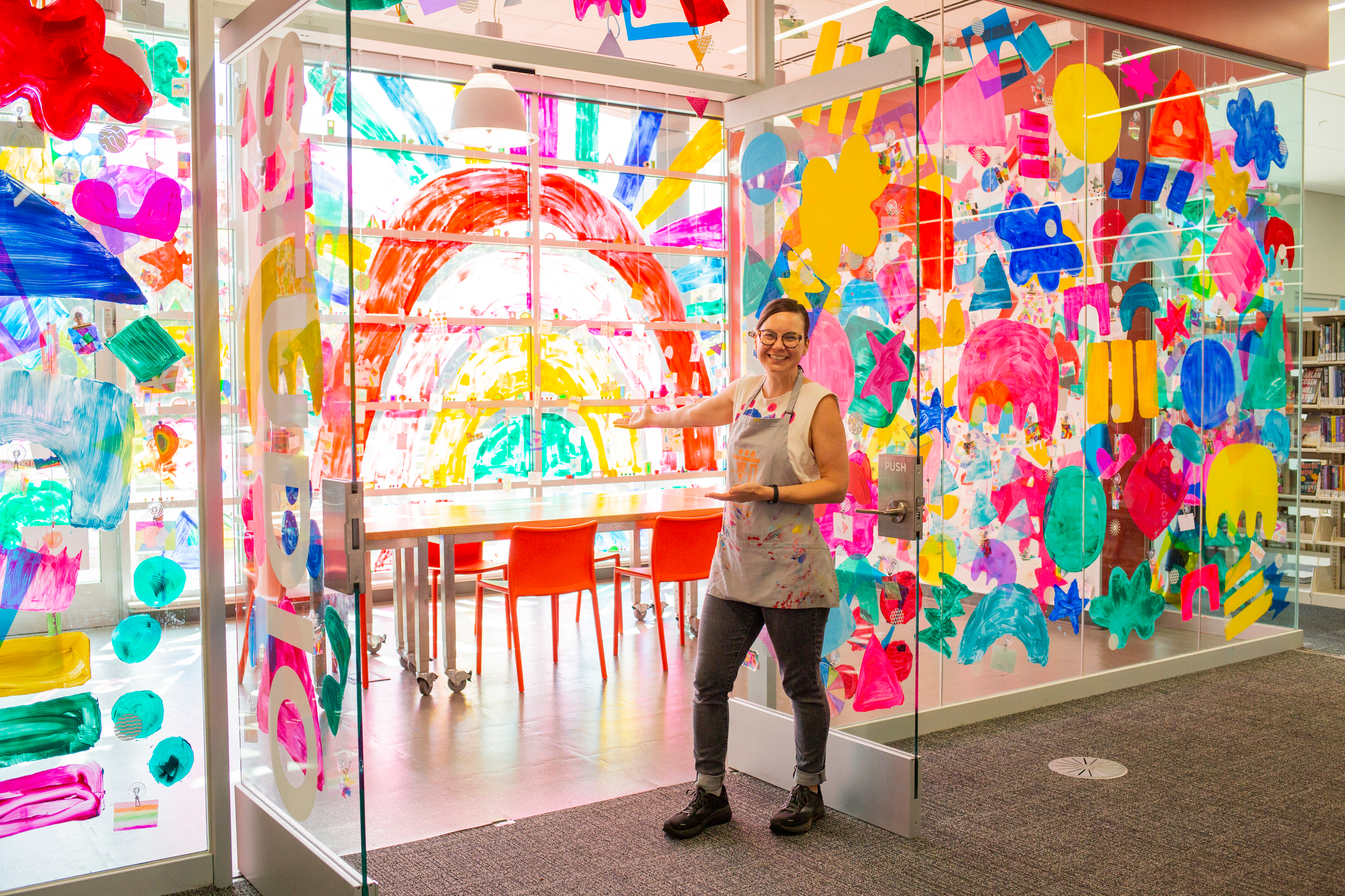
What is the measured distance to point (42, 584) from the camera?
8.75ft

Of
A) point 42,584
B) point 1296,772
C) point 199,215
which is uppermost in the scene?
point 199,215

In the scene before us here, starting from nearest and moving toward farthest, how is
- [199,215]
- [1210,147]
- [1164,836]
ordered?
[199,215] → [1164,836] → [1210,147]

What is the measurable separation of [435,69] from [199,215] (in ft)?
14.6

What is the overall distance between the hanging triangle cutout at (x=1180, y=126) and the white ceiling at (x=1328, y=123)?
4.71 feet

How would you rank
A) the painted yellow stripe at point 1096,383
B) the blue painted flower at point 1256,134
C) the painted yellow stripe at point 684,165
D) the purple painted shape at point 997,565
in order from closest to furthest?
the purple painted shape at point 997,565 → the painted yellow stripe at point 1096,383 → the blue painted flower at point 1256,134 → the painted yellow stripe at point 684,165

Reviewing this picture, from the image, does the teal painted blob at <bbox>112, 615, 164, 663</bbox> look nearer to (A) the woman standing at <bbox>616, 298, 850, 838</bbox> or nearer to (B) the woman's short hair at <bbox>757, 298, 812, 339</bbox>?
(A) the woman standing at <bbox>616, 298, 850, 838</bbox>

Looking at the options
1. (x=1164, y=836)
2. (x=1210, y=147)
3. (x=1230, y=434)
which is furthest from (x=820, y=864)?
(x=1210, y=147)

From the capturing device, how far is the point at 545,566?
5.11 metres

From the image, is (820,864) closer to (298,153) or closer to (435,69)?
(298,153)

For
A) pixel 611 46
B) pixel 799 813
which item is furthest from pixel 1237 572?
pixel 611 46

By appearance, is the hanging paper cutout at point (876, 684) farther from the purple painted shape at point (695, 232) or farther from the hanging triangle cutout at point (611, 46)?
the purple painted shape at point (695, 232)

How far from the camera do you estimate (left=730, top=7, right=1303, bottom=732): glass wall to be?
11.4 ft

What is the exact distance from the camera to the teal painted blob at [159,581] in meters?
2.83

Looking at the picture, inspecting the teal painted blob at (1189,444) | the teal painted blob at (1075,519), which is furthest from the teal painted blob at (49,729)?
the teal painted blob at (1189,444)
